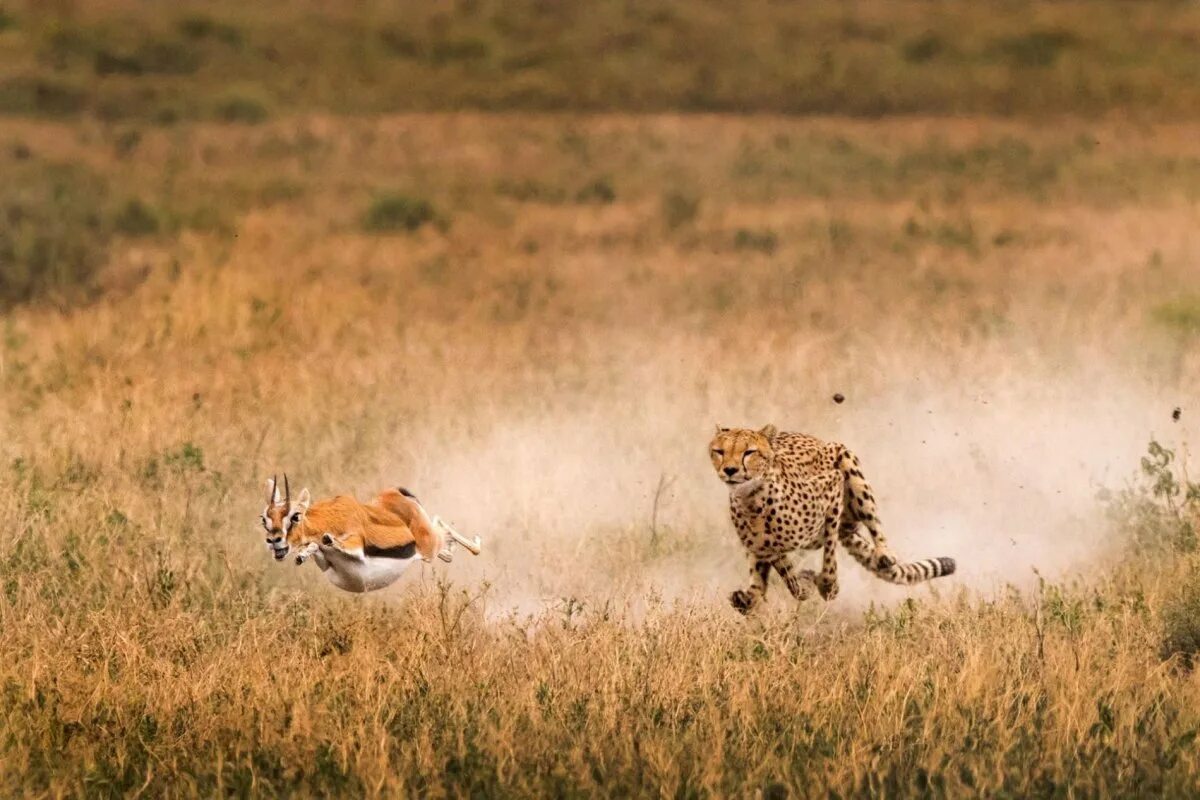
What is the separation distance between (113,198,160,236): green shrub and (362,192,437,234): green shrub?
1.92 meters

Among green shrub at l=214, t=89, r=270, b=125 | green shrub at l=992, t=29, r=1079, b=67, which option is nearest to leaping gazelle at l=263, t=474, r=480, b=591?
green shrub at l=214, t=89, r=270, b=125

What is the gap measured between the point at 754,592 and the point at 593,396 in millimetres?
4455

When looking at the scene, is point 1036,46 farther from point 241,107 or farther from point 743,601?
point 743,601

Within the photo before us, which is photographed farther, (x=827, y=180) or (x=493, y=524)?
(x=827, y=180)

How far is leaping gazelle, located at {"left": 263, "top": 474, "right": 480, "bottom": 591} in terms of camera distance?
6.14 m

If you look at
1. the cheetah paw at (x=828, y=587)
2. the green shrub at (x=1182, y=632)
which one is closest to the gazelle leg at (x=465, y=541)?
the cheetah paw at (x=828, y=587)

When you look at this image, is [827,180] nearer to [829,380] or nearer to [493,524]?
[829,380]

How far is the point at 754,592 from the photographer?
7.46 meters

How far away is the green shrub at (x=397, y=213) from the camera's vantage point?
20.0 m

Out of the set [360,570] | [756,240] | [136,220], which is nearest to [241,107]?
[136,220]

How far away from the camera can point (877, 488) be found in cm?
975

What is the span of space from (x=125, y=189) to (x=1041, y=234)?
868 cm

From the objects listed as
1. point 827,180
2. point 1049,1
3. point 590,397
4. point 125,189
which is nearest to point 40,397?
point 590,397

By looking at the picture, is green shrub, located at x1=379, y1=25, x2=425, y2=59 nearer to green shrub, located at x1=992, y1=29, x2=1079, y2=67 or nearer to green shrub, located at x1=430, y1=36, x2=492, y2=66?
green shrub, located at x1=430, y1=36, x2=492, y2=66
